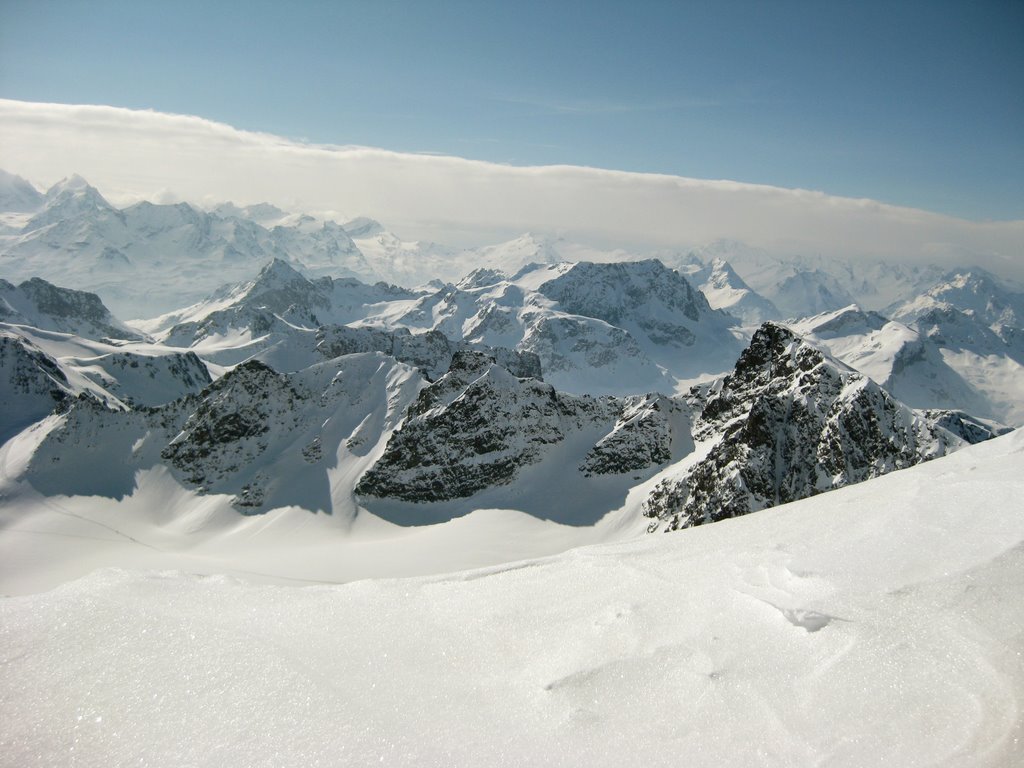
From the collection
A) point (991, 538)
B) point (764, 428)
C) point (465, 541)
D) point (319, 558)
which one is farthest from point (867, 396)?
point (319, 558)

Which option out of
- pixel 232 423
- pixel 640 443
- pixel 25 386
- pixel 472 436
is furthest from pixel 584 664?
pixel 25 386

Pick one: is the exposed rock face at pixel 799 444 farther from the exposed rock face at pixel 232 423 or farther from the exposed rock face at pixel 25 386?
the exposed rock face at pixel 25 386

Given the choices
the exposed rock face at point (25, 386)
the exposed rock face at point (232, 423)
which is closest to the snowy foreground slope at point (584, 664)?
the exposed rock face at point (232, 423)

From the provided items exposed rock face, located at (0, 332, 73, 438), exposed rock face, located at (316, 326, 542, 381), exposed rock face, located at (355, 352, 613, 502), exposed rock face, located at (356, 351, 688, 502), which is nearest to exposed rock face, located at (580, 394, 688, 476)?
exposed rock face, located at (356, 351, 688, 502)

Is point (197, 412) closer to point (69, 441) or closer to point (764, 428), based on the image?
point (69, 441)

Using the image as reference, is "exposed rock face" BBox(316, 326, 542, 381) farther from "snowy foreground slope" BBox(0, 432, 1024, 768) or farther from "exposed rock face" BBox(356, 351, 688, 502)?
"snowy foreground slope" BBox(0, 432, 1024, 768)
